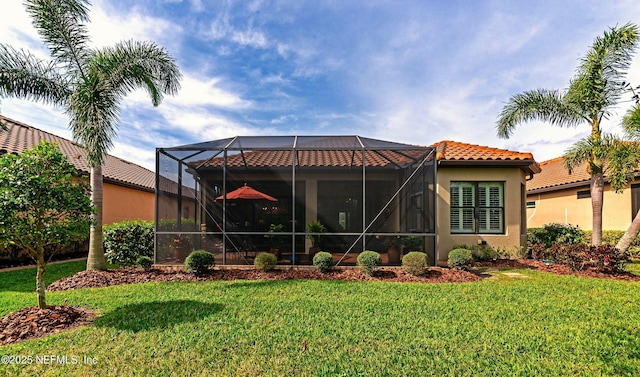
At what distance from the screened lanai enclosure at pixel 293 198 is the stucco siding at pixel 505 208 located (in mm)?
1213

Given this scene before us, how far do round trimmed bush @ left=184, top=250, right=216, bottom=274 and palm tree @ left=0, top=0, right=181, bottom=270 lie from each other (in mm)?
2349

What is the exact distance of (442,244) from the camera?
10.3 meters

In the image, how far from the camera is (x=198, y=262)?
7484 millimetres

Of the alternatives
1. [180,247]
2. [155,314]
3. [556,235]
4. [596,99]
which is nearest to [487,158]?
[596,99]

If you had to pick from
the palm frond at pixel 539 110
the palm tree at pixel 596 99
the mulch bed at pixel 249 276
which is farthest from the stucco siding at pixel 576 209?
the mulch bed at pixel 249 276

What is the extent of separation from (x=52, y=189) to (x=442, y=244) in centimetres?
1033

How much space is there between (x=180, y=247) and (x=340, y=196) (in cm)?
627

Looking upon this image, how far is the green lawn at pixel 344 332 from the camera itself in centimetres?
326

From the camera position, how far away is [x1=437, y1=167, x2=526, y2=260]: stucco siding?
1023 cm

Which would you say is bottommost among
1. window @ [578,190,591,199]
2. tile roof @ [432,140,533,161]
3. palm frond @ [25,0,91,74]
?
window @ [578,190,591,199]

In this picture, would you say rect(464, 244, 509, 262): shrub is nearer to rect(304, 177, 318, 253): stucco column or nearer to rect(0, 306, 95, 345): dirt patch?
rect(304, 177, 318, 253): stucco column

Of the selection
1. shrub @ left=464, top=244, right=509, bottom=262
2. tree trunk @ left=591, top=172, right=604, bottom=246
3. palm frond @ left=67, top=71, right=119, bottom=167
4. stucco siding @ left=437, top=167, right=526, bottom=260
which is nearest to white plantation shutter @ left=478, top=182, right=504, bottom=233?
stucco siding @ left=437, top=167, right=526, bottom=260

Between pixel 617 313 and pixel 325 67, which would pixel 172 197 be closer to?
pixel 325 67

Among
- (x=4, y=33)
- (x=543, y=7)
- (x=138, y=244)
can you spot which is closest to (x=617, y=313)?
(x=543, y=7)
